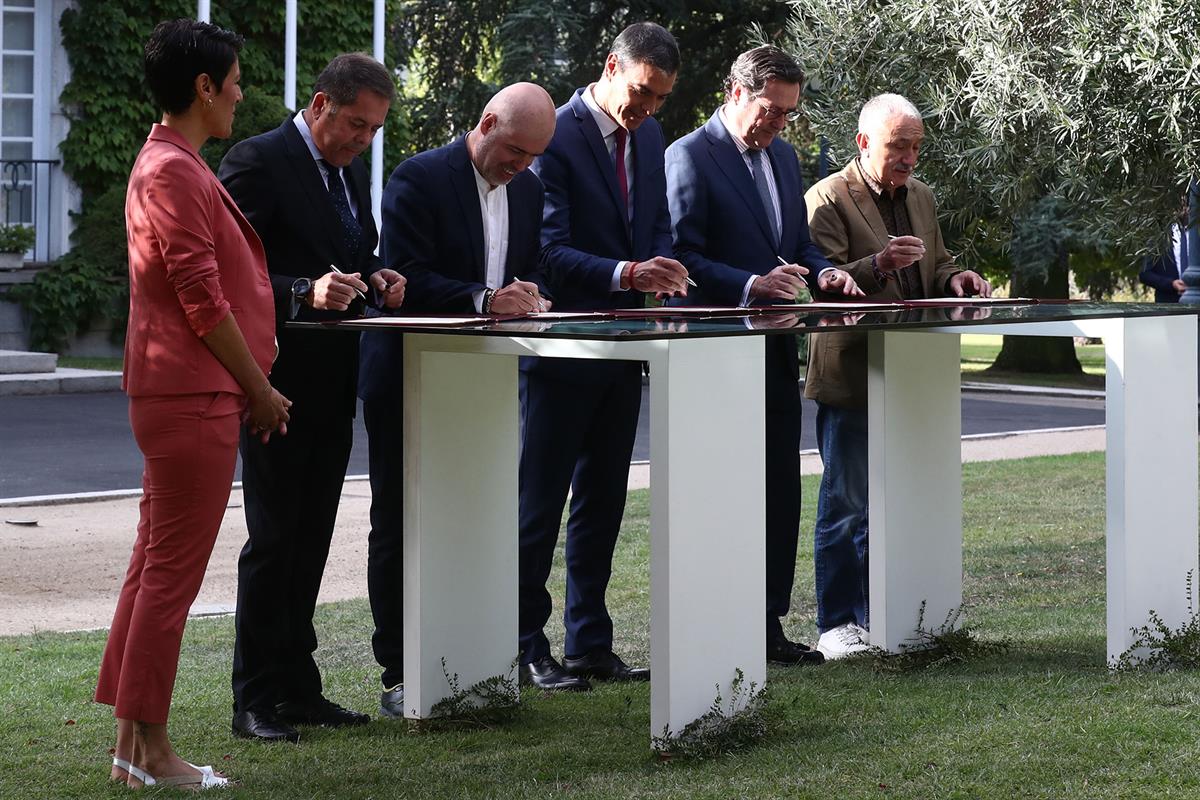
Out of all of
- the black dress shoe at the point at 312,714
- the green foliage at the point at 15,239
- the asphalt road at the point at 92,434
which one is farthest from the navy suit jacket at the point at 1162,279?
the green foliage at the point at 15,239

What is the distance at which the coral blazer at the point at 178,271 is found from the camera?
13.2 feet

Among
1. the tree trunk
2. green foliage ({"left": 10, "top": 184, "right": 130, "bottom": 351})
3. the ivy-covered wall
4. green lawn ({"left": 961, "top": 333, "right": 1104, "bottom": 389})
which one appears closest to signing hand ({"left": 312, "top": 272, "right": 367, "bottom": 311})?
the ivy-covered wall

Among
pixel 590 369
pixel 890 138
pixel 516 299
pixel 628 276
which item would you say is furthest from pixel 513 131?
pixel 890 138

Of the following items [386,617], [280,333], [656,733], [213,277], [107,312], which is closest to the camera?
[213,277]

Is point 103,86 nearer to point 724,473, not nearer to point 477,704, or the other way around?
point 477,704

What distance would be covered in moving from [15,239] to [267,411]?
56.2ft

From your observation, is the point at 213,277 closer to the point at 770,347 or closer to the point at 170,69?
the point at 170,69

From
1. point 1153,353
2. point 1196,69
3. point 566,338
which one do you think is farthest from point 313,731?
point 1196,69

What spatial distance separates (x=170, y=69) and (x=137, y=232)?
0.44 m

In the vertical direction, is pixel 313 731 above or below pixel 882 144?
below

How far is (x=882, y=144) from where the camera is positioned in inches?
243

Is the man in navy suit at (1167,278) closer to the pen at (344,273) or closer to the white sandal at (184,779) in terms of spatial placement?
the pen at (344,273)

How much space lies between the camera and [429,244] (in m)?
5.11

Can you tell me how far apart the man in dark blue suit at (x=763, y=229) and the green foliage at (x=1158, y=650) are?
3.70 feet
